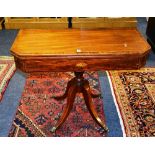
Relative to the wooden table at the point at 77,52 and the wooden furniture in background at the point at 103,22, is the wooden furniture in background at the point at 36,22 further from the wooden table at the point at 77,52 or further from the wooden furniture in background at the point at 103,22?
the wooden table at the point at 77,52

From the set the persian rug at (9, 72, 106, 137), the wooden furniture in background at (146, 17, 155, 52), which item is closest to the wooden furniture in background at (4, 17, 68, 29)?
the wooden furniture in background at (146, 17, 155, 52)

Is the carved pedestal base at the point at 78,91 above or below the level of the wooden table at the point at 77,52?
below

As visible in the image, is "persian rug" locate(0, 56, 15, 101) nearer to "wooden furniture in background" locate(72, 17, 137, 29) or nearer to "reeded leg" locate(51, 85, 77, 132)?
"reeded leg" locate(51, 85, 77, 132)

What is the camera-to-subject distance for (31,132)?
2053mm

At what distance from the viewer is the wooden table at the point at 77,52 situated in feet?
5.19

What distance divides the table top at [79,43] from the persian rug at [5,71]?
106 cm

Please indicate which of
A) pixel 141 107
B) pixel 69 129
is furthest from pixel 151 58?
pixel 69 129

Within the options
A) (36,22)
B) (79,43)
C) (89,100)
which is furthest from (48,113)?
(36,22)

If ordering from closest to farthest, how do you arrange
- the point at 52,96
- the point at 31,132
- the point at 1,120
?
1. the point at 31,132
2. the point at 1,120
3. the point at 52,96

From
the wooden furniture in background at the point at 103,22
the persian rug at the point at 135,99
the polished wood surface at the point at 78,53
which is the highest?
the polished wood surface at the point at 78,53

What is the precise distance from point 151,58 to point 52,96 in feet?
5.65

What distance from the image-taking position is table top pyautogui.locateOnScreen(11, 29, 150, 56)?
1.59 m

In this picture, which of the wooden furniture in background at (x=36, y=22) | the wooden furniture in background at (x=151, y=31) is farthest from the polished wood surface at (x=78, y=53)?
the wooden furniture in background at (x=36, y=22)

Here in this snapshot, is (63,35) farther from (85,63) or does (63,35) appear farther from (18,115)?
(18,115)
